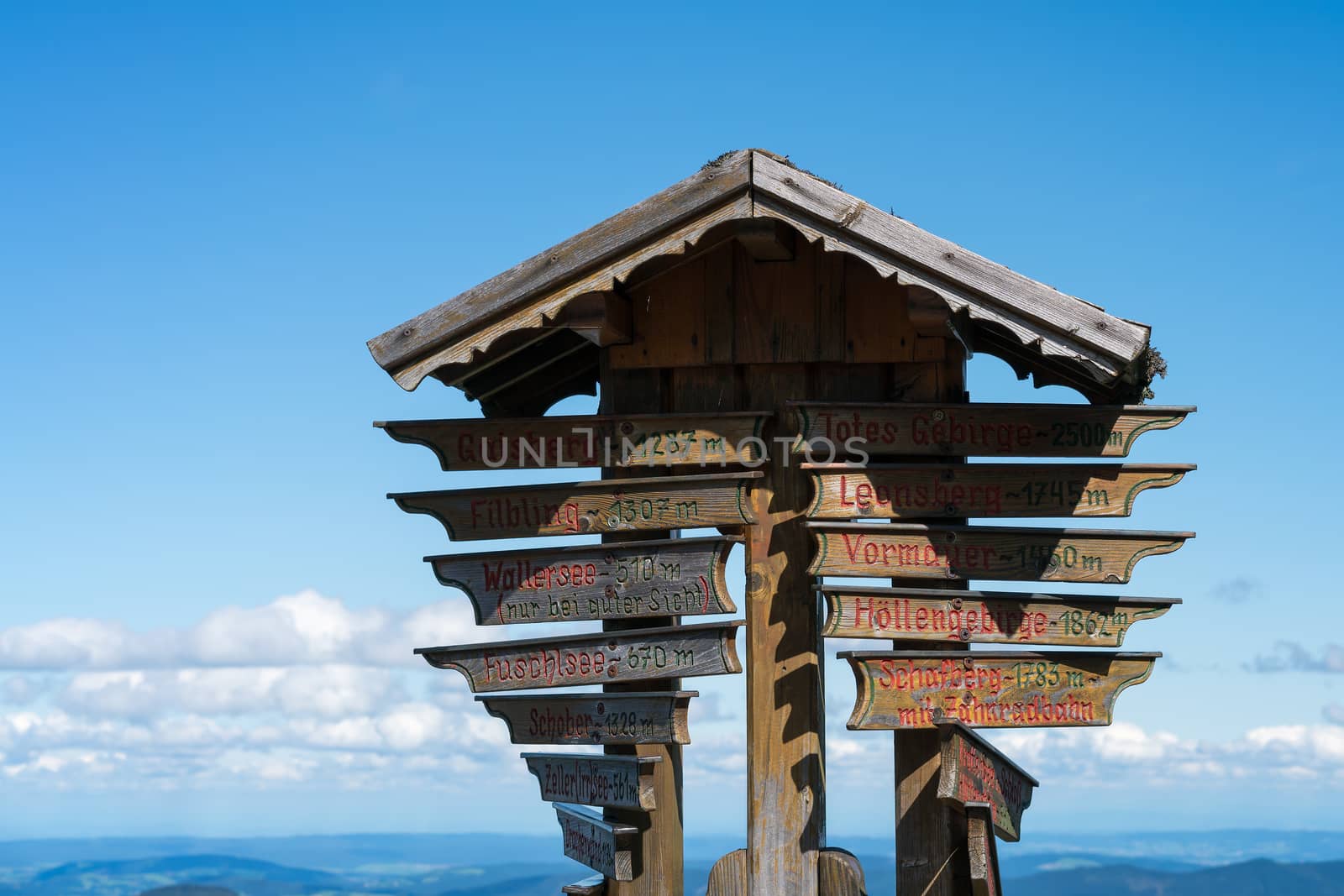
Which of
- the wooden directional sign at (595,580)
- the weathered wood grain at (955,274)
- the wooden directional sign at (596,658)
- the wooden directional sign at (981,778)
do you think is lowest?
the wooden directional sign at (981,778)

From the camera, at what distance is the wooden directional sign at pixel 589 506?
302 inches

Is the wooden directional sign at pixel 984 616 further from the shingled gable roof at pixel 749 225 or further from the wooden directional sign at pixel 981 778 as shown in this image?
the shingled gable roof at pixel 749 225

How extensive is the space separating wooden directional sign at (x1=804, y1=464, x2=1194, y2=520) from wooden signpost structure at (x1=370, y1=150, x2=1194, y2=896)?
0.01m

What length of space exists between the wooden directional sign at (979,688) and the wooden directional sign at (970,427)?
1.02 metres

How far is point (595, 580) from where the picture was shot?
25.4 ft

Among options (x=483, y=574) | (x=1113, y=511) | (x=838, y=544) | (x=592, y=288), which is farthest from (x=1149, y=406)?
(x=483, y=574)

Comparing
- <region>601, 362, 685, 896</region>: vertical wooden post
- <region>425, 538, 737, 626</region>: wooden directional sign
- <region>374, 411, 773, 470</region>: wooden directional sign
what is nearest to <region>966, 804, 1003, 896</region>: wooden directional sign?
<region>425, 538, 737, 626</region>: wooden directional sign

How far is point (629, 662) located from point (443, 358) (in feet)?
5.95

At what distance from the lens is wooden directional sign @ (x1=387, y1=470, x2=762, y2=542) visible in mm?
7672

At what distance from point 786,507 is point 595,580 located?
106 cm

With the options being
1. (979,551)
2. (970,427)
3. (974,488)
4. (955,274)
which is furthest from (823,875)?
(955,274)

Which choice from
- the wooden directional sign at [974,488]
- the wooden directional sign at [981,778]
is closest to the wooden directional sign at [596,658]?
the wooden directional sign at [974,488]

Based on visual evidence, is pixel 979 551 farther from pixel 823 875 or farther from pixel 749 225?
pixel 749 225

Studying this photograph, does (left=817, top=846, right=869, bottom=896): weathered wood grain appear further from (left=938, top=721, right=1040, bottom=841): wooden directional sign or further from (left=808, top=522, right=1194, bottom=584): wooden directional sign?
(left=808, top=522, right=1194, bottom=584): wooden directional sign
